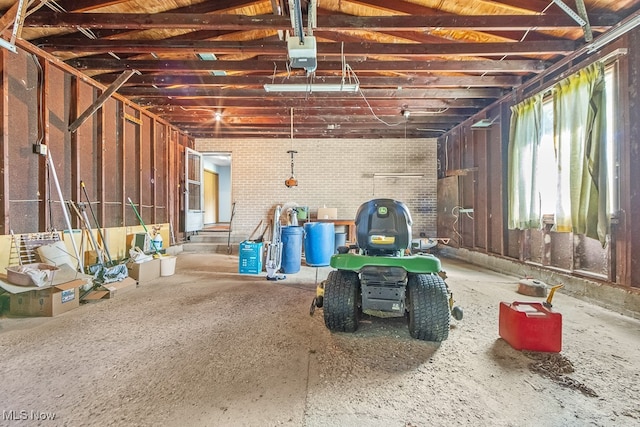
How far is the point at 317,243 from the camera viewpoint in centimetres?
532

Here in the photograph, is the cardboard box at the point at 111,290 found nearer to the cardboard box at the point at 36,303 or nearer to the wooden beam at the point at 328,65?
the cardboard box at the point at 36,303

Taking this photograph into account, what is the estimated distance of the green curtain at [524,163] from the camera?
4.08 m

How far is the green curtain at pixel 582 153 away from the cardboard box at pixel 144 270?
571 centimetres

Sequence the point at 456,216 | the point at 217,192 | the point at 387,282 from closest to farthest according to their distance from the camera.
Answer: the point at 387,282
the point at 456,216
the point at 217,192

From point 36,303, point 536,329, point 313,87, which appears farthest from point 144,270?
point 536,329

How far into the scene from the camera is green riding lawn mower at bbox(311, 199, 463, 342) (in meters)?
2.23

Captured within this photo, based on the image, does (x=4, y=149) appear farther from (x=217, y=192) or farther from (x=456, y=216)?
(x=217, y=192)

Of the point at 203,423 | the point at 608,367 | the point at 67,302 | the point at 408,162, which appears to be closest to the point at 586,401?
the point at 608,367

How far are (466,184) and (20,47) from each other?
7460mm

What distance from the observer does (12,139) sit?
10.6ft

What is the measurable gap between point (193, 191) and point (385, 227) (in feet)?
21.8

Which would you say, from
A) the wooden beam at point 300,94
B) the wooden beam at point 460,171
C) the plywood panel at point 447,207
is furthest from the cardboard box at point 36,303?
the plywood panel at point 447,207

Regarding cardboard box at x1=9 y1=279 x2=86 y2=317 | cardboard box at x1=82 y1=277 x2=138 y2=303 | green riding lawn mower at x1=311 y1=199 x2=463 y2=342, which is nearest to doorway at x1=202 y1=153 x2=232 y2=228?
cardboard box at x1=82 y1=277 x2=138 y2=303

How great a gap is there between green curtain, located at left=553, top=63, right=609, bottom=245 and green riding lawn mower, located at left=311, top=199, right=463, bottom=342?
2.14 metres
